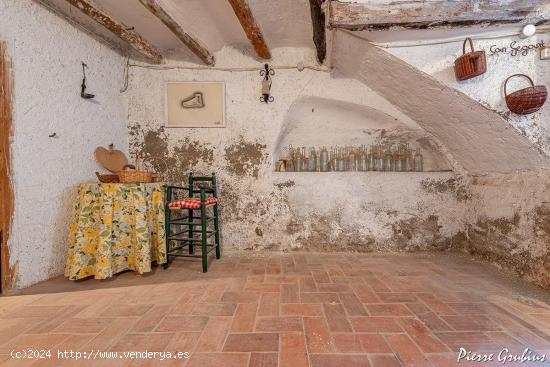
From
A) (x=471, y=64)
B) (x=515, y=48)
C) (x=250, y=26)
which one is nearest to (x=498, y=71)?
(x=515, y=48)

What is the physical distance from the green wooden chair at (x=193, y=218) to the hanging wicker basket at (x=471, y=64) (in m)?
2.31

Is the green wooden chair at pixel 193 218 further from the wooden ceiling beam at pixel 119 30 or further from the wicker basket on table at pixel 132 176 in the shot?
the wooden ceiling beam at pixel 119 30

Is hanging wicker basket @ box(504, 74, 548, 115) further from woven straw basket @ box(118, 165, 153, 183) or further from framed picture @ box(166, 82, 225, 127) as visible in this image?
woven straw basket @ box(118, 165, 153, 183)

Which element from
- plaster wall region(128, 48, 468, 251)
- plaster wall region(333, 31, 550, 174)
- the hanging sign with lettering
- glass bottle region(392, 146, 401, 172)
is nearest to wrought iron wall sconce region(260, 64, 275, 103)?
plaster wall region(128, 48, 468, 251)

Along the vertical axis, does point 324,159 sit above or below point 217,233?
above

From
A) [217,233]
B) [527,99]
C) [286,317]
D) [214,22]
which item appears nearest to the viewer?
[286,317]

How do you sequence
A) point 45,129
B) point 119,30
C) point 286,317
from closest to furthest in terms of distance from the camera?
point 286,317 < point 45,129 < point 119,30

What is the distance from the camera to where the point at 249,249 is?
3.22 m

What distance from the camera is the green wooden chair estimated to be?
2.54 m

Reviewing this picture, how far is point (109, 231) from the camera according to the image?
7.38ft

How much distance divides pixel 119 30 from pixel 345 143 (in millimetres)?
2653

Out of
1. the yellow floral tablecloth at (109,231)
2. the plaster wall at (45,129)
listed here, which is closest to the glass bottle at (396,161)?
the yellow floral tablecloth at (109,231)

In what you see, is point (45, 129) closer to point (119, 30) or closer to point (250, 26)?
point (119, 30)

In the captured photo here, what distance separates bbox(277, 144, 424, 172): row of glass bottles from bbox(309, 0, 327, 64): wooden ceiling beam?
1089 mm
